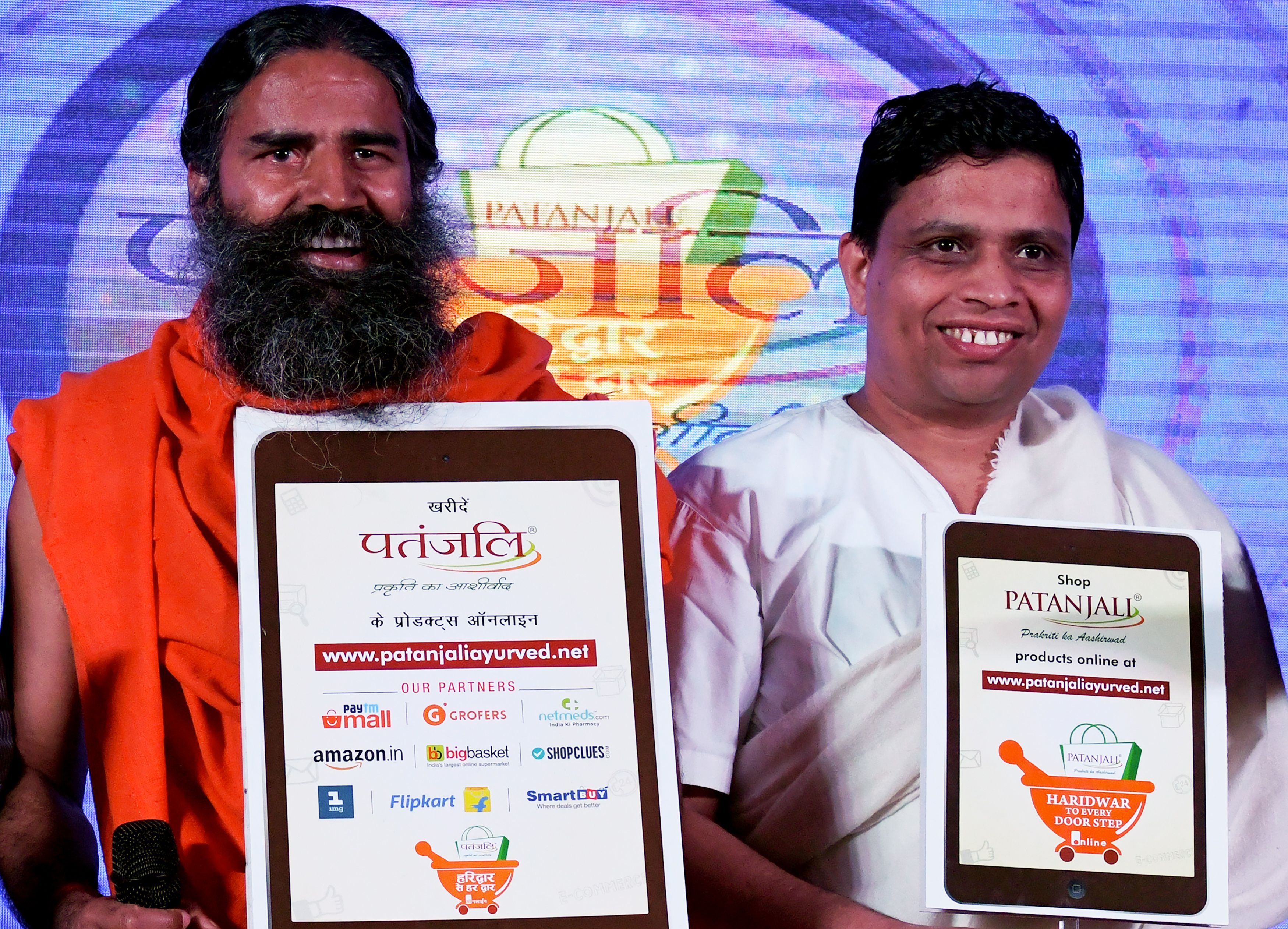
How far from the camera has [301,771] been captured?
5.18ft

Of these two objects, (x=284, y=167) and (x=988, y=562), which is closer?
(x=988, y=562)

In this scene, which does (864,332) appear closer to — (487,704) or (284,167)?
(284,167)

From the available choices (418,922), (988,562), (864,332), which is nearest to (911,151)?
(864,332)

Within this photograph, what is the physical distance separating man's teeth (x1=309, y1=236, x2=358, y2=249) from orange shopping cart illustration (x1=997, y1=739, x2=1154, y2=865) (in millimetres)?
1087

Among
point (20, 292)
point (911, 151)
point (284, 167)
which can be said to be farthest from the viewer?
point (20, 292)

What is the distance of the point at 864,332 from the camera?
107 inches

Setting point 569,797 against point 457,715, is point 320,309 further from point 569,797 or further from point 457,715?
point 569,797

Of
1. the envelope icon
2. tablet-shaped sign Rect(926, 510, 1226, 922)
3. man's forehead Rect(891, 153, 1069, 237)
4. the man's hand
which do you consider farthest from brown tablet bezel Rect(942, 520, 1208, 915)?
the man's hand

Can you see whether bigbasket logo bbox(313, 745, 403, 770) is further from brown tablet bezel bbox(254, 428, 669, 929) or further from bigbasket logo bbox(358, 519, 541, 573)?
bigbasket logo bbox(358, 519, 541, 573)

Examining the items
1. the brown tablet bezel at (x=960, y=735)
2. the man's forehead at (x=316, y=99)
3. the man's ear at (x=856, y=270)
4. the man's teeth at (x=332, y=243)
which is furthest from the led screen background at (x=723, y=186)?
the brown tablet bezel at (x=960, y=735)

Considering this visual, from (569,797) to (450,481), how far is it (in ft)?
1.24

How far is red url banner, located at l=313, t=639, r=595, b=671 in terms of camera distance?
5.32ft

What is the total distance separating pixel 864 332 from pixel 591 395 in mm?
562

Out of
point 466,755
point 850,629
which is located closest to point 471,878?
point 466,755
